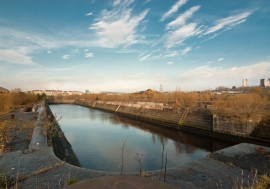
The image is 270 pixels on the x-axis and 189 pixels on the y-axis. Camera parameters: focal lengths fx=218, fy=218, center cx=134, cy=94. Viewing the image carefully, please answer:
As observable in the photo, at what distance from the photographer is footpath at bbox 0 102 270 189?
694 centimetres

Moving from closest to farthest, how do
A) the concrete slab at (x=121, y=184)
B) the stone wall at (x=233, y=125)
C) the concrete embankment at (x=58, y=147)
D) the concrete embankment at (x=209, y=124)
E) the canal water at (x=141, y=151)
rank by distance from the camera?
the concrete slab at (x=121, y=184) → the concrete embankment at (x=58, y=147) → the canal water at (x=141, y=151) → the concrete embankment at (x=209, y=124) → the stone wall at (x=233, y=125)

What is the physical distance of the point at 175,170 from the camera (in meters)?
8.19

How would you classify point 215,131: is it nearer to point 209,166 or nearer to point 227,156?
point 227,156

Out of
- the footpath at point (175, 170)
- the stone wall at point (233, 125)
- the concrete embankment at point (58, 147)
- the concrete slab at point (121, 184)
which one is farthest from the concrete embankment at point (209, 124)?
the concrete slab at point (121, 184)

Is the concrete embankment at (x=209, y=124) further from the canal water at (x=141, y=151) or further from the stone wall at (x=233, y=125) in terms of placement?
the canal water at (x=141, y=151)

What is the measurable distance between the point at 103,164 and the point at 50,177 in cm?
882

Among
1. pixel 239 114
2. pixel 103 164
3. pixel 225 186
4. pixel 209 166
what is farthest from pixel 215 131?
pixel 225 186

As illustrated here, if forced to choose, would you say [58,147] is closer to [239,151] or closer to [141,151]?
[141,151]

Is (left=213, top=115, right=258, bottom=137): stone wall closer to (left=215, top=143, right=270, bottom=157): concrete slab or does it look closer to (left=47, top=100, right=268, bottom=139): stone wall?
(left=47, top=100, right=268, bottom=139): stone wall

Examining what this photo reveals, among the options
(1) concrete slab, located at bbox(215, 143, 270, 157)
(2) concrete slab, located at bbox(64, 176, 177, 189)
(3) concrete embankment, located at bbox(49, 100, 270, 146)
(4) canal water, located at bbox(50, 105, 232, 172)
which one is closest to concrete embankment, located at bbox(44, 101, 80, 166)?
(4) canal water, located at bbox(50, 105, 232, 172)

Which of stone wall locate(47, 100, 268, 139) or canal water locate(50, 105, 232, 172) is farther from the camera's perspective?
stone wall locate(47, 100, 268, 139)

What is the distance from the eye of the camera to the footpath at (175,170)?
694cm

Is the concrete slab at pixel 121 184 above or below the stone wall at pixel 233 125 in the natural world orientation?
above

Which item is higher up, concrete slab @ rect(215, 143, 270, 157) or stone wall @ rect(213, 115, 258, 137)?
concrete slab @ rect(215, 143, 270, 157)
